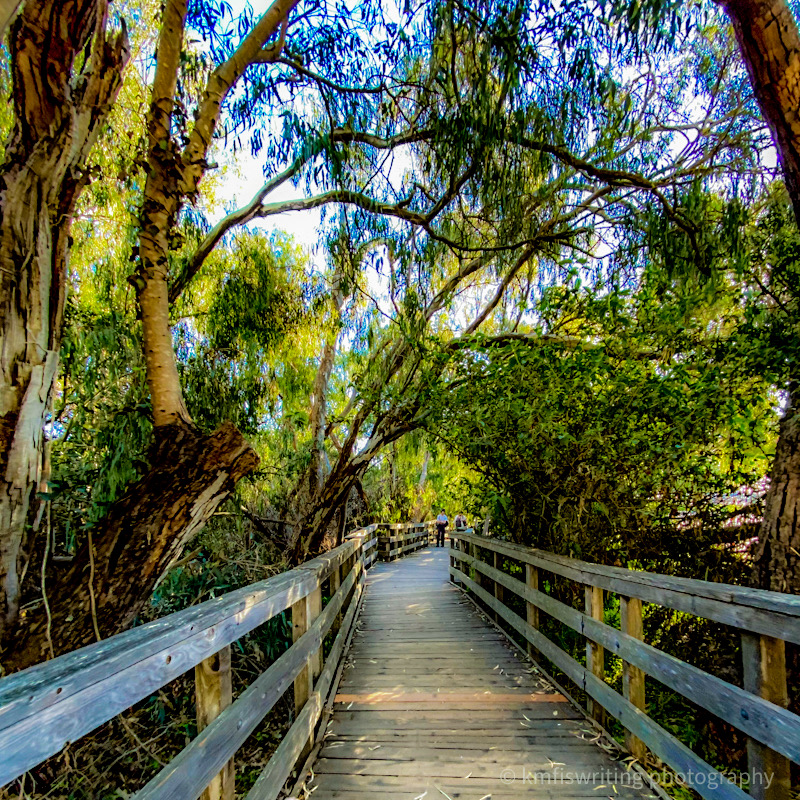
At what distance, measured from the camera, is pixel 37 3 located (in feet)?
7.88

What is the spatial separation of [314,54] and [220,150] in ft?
7.80

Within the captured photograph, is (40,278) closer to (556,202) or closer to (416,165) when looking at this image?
(416,165)

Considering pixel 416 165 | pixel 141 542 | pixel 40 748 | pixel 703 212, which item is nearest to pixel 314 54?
pixel 416 165

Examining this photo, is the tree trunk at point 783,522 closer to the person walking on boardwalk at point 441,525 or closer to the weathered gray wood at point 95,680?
the weathered gray wood at point 95,680

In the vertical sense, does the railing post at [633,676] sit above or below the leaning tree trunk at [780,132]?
below

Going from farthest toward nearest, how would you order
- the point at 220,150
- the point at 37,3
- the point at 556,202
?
the point at 220,150
the point at 556,202
the point at 37,3

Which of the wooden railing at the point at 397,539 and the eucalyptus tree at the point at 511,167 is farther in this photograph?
the wooden railing at the point at 397,539

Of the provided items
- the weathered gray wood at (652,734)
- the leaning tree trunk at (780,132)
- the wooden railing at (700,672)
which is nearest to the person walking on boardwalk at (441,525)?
the weathered gray wood at (652,734)

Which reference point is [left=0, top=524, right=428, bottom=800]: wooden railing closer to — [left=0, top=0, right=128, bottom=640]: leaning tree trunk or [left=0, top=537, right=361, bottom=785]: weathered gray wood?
[left=0, top=537, right=361, bottom=785]: weathered gray wood

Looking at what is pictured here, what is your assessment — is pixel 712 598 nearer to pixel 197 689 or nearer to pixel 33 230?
pixel 197 689

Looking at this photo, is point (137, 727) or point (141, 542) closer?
point (141, 542)

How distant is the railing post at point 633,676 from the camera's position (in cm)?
246

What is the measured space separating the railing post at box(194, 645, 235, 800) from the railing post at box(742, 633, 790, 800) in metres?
1.72

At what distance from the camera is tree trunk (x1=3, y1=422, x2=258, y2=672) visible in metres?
2.49
